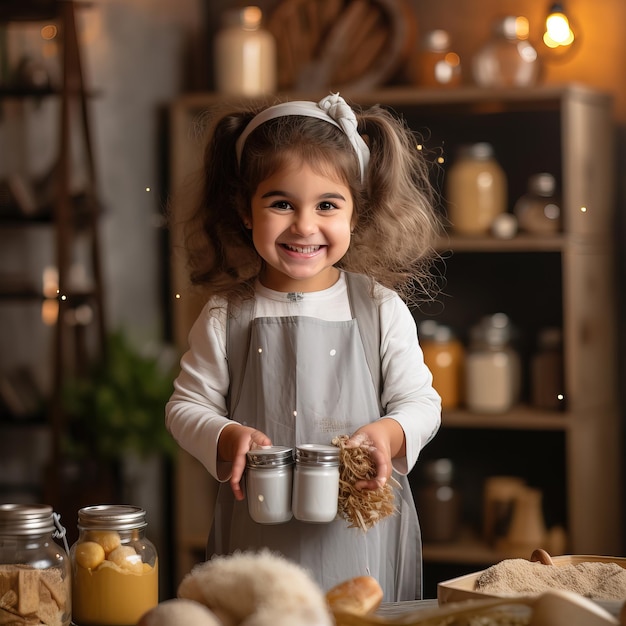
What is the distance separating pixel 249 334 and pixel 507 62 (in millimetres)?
1186

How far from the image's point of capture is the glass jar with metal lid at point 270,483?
2.12ft

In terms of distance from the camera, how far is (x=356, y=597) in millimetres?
539

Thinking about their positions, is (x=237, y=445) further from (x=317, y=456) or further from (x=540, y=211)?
(x=540, y=211)

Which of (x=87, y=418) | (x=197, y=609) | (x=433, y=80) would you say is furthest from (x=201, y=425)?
(x=433, y=80)

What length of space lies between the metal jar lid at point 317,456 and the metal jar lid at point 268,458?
0.4 inches

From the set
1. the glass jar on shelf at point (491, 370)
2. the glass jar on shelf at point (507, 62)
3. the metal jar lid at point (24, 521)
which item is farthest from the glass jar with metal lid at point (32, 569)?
the glass jar on shelf at point (507, 62)

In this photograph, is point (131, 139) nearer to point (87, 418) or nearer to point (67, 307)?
point (67, 307)

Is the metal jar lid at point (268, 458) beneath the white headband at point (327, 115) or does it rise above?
beneath

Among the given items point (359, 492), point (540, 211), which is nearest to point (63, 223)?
point (540, 211)

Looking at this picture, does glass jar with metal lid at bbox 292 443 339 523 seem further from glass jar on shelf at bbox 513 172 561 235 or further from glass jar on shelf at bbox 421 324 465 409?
glass jar on shelf at bbox 513 172 561 235

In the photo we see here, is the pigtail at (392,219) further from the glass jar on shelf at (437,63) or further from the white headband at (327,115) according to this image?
the glass jar on shelf at (437,63)

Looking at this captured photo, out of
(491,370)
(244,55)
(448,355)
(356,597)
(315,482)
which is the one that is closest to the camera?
(356,597)

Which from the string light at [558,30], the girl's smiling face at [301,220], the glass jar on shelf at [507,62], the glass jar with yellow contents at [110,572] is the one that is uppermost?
the string light at [558,30]

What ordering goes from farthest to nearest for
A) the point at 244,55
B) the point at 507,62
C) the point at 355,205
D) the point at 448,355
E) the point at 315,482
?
1. the point at 244,55
2. the point at 507,62
3. the point at 448,355
4. the point at 355,205
5. the point at 315,482
